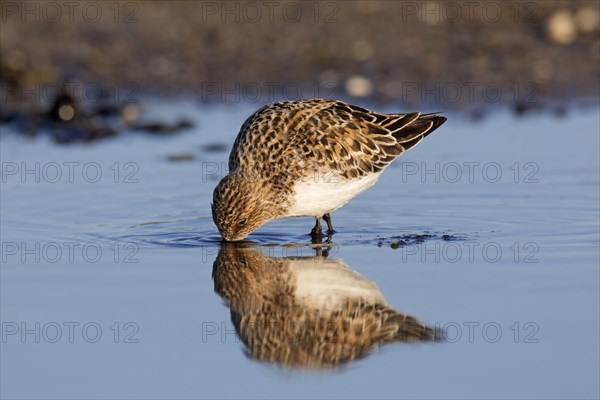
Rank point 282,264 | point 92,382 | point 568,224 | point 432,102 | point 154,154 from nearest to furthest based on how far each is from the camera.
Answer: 1. point 92,382
2. point 282,264
3. point 568,224
4. point 154,154
5. point 432,102

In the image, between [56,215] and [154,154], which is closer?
[56,215]

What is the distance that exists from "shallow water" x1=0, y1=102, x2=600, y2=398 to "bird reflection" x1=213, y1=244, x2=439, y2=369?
96 mm

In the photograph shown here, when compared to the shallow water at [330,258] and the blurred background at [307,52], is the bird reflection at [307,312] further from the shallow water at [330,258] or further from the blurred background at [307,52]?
the blurred background at [307,52]

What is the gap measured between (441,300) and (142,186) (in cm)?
403

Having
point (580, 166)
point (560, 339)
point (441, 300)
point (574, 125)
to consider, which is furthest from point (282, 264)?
point (574, 125)

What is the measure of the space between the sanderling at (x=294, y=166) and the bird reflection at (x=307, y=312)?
1.55 feet

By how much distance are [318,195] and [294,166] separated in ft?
0.93

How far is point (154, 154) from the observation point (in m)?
11.6

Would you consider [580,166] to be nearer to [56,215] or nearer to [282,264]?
[282,264]

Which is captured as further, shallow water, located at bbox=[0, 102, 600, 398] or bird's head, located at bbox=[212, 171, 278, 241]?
bird's head, located at bbox=[212, 171, 278, 241]

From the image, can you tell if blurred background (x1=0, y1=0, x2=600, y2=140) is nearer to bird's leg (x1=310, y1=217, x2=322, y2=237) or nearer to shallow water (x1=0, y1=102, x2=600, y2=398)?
Result: shallow water (x1=0, y1=102, x2=600, y2=398)

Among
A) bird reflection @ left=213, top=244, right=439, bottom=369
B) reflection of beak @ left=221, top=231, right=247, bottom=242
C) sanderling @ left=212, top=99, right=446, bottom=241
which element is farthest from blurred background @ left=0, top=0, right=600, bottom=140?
bird reflection @ left=213, top=244, right=439, bottom=369

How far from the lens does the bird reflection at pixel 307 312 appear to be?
20.9 ft

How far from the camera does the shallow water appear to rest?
237 inches
